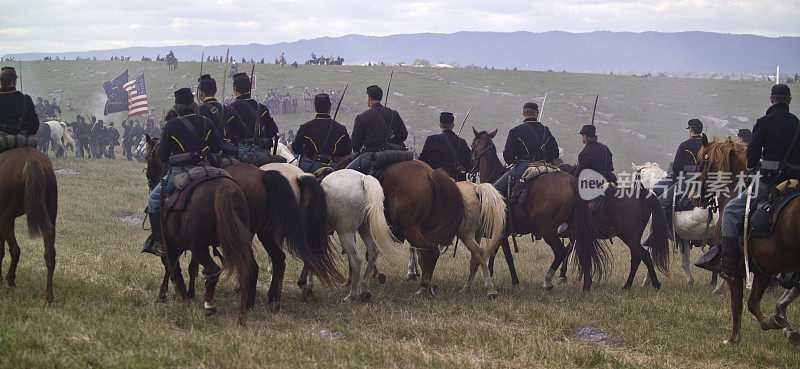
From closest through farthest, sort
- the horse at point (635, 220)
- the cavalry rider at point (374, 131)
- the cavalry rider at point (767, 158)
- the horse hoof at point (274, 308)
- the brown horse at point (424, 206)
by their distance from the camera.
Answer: the cavalry rider at point (767, 158) < the horse hoof at point (274, 308) < the brown horse at point (424, 206) < the cavalry rider at point (374, 131) < the horse at point (635, 220)

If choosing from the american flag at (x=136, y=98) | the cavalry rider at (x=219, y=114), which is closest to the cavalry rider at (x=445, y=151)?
the cavalry rider at (x=219, y=114)

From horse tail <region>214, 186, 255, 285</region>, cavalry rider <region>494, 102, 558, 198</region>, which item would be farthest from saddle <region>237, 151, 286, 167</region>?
cavalry rider <region>494, 102, 558, 198</region>

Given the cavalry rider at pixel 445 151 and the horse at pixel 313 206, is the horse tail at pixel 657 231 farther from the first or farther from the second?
the horse at pixel 313 206

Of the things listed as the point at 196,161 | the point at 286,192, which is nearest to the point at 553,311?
the point at 286,192

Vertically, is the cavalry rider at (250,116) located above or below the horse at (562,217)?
above

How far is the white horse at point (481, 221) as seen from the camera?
10.7m

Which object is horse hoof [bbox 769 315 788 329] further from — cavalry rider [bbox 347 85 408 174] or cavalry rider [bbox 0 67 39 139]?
cavalry rider [bbox 0 67 39 139]

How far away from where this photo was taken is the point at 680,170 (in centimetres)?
1243

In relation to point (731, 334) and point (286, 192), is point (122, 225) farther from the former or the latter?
point (731, 334)

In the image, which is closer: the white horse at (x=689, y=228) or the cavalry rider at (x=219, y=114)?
the cavalry rider at (x=219, y=114)

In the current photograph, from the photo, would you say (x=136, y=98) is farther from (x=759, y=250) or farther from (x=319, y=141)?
(x=759, y=250)

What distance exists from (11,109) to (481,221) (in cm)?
644

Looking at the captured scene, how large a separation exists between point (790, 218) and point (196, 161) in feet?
20.2

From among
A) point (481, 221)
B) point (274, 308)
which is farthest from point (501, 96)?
point (274, 308)
